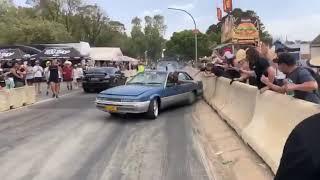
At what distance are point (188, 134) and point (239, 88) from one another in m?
1.71

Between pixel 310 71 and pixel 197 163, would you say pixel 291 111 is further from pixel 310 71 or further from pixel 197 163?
pixel 197 163

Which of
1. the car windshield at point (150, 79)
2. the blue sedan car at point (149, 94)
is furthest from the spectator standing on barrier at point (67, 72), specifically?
the car windshield at point (150, 79)

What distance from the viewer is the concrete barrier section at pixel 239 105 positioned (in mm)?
11266

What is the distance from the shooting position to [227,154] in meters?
9.88

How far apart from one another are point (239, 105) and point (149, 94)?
3491 millimetres

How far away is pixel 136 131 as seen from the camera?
42.6 ft

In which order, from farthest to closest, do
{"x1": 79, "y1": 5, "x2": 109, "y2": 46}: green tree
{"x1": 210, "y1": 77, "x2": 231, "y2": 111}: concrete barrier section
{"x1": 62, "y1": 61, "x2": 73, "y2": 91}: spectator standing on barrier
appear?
{"x1": 79, "y1": 5, "x2": 109, "y2": 46}: green tree, {"x1": 62, "y1": 61, "x2": 73, "y2": 91}: spectator standing on barrier, {"x1": 210, "y1": 77, "x2": 231, "y2": 111}: concrete barrier section

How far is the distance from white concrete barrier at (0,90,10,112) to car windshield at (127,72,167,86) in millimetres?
4665

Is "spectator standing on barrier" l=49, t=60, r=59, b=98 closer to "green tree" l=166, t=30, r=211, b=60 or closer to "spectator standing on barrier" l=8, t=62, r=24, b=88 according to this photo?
"spectator standing on barrier" l=8, t=62, r=24, b=88

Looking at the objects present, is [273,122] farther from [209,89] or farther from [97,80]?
[97,80]

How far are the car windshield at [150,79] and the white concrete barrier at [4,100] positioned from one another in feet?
15.3

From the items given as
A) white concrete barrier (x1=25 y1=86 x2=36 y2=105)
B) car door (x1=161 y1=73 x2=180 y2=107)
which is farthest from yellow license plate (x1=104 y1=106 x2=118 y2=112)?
white concrete barrier (x1=25 y1=86 x2=36 y2=105)

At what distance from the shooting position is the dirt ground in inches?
321

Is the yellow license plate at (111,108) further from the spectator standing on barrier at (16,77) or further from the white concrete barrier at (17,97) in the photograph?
the spectator standing on barrier at (16,77)
